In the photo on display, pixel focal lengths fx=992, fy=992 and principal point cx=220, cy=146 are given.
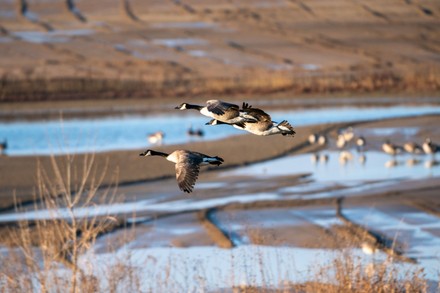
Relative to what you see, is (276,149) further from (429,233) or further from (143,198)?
(429,233)

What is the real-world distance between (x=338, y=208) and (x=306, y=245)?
3.74 metres

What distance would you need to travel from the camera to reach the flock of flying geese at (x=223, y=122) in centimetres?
686

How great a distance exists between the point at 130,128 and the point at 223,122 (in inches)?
1152

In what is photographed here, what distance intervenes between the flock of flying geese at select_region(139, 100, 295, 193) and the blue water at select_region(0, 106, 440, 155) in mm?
22467

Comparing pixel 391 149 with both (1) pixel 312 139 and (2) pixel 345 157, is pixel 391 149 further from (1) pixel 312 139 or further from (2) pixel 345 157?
(1) pixel 312 139

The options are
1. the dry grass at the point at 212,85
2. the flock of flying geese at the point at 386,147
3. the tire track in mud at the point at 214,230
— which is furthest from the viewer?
the dry grass at the point at 212,85

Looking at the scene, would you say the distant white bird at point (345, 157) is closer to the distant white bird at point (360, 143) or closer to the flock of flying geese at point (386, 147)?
the flock of flying geese at point (386, 147)

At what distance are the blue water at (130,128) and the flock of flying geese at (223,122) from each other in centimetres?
2247

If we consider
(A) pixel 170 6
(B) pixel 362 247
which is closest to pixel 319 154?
(B) pixel 362 247

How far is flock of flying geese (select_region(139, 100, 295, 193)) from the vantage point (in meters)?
6.86

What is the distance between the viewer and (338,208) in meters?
20.4

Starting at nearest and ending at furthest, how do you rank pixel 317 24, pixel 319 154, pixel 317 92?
1. pixel 319 154
2. pixel 317 92
3. pixel 317 24

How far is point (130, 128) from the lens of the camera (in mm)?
36219

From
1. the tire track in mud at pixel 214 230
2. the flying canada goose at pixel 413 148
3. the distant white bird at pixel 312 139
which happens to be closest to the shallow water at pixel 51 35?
the distant white bird at pixel 312 139
